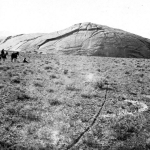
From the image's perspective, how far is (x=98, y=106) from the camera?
13781 mm

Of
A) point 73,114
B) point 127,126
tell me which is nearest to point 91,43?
point 73,114

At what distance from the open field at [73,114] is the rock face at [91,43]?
2747 cm

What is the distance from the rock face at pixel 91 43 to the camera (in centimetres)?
4731

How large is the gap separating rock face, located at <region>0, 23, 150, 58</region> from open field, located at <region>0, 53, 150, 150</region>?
27.5m

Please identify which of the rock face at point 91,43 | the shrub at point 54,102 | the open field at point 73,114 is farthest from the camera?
the rock face at point 91,43

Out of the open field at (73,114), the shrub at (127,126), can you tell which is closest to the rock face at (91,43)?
→ the open field at (73,114)

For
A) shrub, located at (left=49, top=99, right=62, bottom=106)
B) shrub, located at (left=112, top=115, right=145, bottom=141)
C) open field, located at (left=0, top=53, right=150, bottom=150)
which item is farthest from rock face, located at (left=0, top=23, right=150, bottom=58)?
shrub, located at (left=112, top=115, right=145, bottom=141)

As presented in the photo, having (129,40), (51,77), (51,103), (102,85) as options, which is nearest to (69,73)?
(51,77)

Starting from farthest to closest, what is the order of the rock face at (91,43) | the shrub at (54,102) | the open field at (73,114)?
the rock face at (91,43)
the shrub at (54,102)
the open field at (73,114)

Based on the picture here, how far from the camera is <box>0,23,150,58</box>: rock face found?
155 feet

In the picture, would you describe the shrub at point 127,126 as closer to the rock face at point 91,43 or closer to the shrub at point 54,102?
the shrub at point 54,102

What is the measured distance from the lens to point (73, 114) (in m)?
12.2

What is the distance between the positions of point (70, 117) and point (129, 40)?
43.5 metres

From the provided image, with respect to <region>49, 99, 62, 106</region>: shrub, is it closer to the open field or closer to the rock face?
the open field
